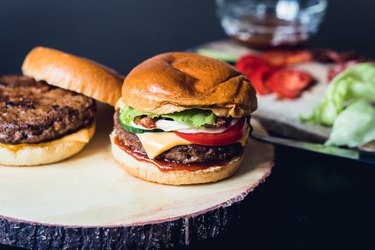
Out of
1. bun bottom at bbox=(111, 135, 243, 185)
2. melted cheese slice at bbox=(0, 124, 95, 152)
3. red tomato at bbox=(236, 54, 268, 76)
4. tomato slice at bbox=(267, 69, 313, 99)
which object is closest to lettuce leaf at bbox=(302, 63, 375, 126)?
tomato slice at bbox=(267, 69, 313, 99)

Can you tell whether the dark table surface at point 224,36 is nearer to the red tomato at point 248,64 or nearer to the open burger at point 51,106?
the open burger at point 51,106

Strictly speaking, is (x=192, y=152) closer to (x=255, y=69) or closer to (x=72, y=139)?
(x=72, y=139)

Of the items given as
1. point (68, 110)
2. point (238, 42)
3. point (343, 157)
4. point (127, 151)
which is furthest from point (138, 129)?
point (238, 42)

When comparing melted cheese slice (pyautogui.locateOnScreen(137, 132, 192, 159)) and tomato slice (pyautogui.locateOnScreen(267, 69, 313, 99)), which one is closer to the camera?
melted cheese slice (pyautogui.locateOnScreen(137, 132, 192, 159))

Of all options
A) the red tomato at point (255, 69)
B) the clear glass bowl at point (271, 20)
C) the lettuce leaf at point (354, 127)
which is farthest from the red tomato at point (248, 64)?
the lettuce leaf at point (354, 127)

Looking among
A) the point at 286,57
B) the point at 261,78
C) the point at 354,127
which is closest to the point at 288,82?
the point at 261,78

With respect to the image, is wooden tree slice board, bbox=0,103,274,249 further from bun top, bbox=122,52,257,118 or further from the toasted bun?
bun top, bbox=122,52,257,118

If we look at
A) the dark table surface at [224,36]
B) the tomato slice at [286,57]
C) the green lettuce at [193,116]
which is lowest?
the dark table surface at [224,36]
